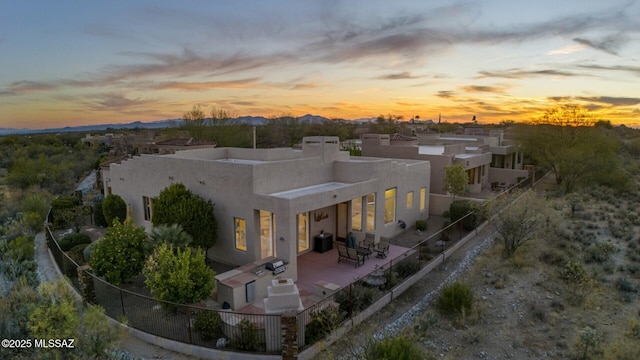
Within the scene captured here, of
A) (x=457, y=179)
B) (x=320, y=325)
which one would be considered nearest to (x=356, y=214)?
(x=320, y=325)

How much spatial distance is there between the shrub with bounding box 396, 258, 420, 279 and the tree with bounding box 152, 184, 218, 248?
7.42m

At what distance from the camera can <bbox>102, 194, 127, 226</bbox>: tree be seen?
18.3 meters

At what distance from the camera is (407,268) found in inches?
541

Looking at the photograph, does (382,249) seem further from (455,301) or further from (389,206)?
(455,301)

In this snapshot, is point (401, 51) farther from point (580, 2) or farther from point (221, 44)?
point (221, 44)

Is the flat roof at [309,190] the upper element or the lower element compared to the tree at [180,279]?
upper

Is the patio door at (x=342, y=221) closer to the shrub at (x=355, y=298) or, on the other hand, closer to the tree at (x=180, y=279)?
the shrub at (x=355, y=298)

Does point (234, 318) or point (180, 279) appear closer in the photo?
point (234, 318)

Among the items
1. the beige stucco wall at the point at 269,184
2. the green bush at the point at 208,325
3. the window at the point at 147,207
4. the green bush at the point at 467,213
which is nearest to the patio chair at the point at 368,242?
the beige stucco wall at the point at 269,184

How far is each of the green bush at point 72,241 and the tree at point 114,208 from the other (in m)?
1.47

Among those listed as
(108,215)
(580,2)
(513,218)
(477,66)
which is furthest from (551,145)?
(108,215)

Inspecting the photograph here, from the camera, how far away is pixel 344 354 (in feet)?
29.7

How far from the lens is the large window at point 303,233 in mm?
15352

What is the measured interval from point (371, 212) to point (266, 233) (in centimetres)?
575
